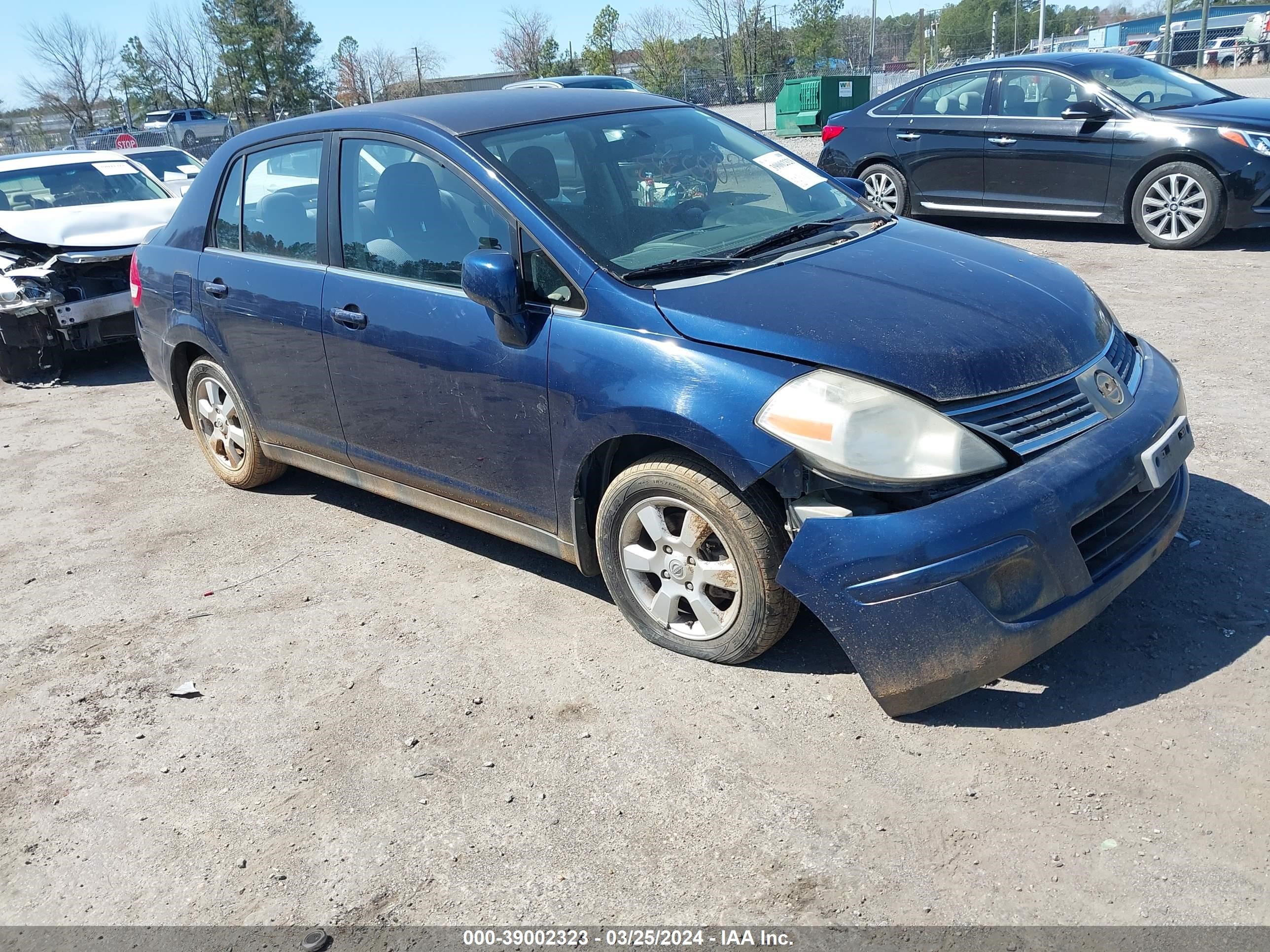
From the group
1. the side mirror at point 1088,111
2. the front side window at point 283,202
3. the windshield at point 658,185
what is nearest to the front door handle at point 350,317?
the front side window at point 283,202

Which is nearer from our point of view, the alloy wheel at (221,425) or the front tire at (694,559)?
the front tire at (694,559)

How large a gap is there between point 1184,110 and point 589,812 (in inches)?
337

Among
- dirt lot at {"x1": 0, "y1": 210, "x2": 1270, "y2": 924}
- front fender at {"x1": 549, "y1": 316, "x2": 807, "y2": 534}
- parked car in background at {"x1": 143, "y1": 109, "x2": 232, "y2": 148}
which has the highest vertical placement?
parked car in background at {"x1": 143, "y1": 109, "x2": 232, "y2": 148}

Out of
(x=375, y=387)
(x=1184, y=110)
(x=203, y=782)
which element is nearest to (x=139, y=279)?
(x=375, y=387)

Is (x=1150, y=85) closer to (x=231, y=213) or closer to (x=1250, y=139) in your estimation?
(x=1250, y=139)

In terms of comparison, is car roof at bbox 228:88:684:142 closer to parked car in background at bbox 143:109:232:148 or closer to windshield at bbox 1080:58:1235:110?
windshield at bbox 1080:58:1235:110

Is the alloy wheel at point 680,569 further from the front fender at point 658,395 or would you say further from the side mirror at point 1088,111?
the side mirror at point 1088,111

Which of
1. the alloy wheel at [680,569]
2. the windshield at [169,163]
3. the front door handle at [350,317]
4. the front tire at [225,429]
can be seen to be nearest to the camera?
the alloy wheel at [680,569]

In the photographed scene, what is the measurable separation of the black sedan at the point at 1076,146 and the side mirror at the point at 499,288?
7.27m

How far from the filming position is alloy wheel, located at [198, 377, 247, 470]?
17.9 feet

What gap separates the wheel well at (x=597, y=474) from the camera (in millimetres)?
3514

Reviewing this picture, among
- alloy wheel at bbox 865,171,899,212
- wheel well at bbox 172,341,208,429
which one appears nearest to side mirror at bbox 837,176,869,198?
wheel well at bbox 172,341,208,429

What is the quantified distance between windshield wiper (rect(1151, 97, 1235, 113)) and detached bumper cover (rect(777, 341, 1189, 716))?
7.18m

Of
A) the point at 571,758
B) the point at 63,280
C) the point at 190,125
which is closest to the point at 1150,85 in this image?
the point at 571,758
